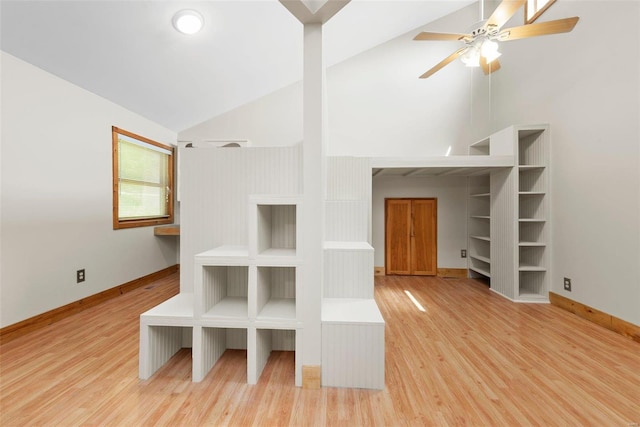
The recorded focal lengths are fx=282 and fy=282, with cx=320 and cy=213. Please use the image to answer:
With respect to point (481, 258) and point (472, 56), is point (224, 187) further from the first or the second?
point (481, 258)

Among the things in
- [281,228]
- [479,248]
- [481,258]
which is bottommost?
[481,258]

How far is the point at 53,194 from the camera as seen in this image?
285 cm

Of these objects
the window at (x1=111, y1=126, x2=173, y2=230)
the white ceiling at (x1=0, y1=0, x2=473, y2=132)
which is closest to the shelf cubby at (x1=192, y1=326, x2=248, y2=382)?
the window at (x1=111, y1=126, x2=173, y2=230)

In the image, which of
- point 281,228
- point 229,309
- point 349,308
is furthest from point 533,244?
point 229,309

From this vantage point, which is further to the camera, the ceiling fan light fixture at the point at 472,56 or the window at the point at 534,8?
the window at the point at 534,8

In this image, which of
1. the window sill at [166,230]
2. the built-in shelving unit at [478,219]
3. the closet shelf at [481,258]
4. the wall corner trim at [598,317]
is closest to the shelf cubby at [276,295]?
the window sill at [166,230]

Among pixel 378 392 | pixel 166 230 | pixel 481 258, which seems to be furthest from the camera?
pixel 481 258

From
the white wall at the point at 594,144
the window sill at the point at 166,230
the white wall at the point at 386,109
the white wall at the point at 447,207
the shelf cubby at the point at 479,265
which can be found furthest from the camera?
the white wall at the point at 447,207

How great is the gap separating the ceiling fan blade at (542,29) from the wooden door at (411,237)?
2948mm

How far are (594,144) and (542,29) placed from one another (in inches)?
57.6

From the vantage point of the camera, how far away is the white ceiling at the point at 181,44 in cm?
241

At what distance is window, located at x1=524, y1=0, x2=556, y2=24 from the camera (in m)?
3.63

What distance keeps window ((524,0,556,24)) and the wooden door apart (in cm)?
290

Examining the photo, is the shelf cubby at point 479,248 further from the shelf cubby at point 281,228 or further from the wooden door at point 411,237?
the shelf cubby at point 281,228
